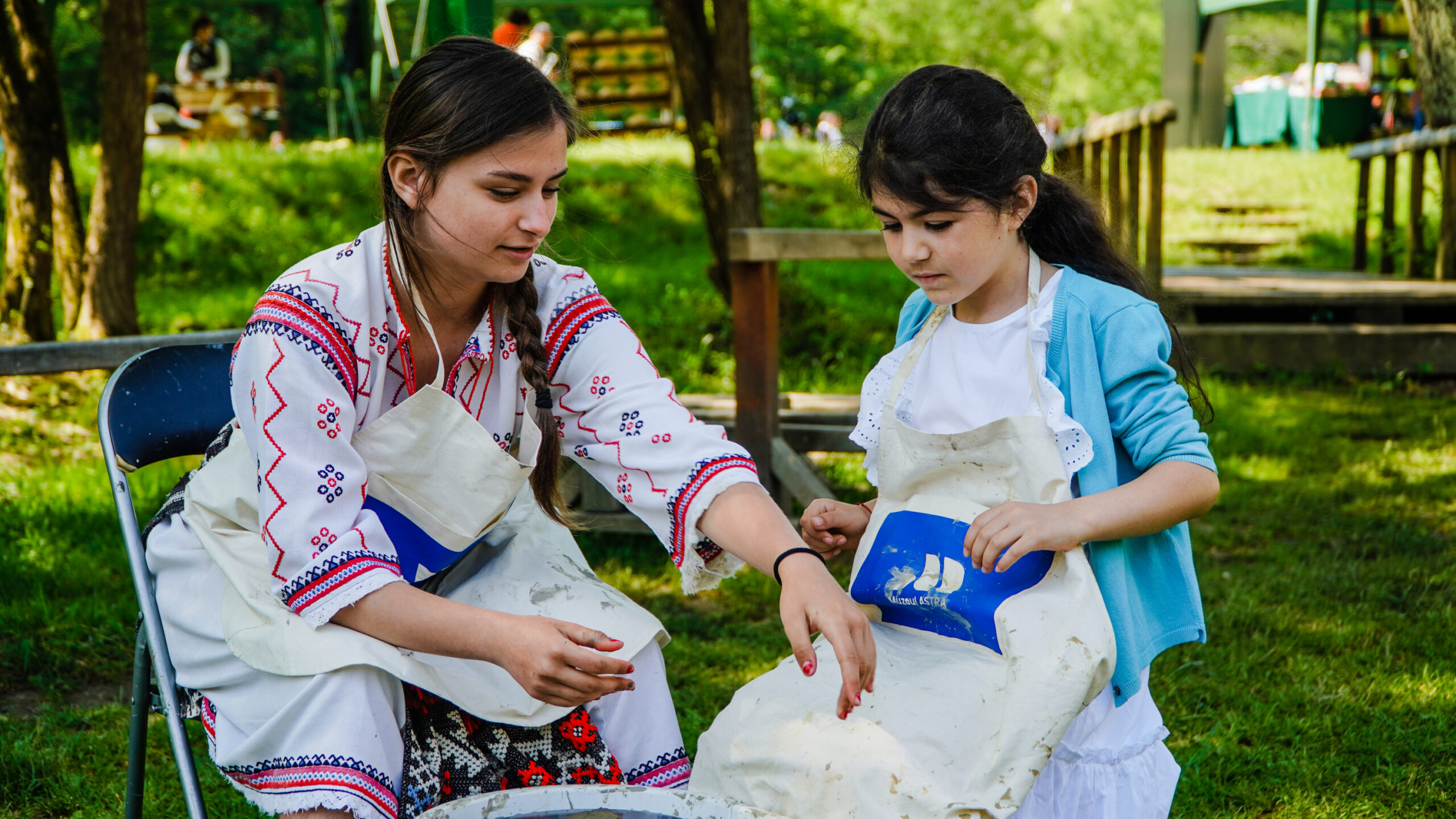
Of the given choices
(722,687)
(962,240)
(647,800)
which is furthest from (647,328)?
(647,800)

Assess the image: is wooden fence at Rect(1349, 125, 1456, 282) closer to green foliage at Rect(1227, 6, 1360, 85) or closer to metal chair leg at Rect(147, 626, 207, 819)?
metal chair leg at Rect(147, 626, 207, 819)

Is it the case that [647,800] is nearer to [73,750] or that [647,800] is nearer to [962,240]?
[962,240]

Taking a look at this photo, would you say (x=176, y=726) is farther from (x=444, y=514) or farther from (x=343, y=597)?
(x=444, y=514)

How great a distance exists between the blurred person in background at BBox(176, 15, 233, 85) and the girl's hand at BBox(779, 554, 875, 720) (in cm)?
1306

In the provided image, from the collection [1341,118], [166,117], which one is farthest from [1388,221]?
[166,117]

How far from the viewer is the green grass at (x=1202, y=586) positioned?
8.56 feet

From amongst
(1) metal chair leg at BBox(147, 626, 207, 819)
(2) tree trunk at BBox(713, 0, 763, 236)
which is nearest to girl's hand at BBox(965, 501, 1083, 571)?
(1) metal chair leg at BBox(147, 626, 207, 819)

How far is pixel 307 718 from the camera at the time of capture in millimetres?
1542

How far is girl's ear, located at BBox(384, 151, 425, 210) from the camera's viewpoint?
1.71m

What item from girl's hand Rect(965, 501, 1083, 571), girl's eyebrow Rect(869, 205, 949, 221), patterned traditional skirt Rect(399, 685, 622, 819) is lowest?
patterned traditional skirt Rect(399, 685, 622, 819)

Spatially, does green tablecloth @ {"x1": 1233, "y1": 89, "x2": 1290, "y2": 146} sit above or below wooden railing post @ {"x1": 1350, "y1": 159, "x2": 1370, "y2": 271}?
above

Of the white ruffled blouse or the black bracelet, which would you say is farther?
the white ruffled blouse

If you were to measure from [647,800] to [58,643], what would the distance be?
2.59m

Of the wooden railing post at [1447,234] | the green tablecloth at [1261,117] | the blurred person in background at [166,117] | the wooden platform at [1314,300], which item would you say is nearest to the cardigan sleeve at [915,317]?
the wooden platform at [1314,300]
